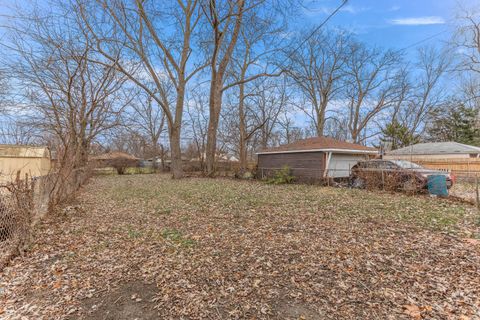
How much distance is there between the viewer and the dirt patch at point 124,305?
7.43 feet

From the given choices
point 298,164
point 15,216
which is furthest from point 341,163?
point 15,216

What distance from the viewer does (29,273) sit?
3.08 metres

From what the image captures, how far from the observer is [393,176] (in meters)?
8.91

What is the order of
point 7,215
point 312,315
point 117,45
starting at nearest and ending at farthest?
point 312,315
point 7,215
point 117,45

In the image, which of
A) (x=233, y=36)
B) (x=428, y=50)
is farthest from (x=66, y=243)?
(x=428, y=50)

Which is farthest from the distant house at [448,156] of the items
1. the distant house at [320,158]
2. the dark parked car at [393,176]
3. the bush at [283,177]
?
the bush at [283,177]

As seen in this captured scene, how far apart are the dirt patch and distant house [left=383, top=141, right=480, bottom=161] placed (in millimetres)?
18890

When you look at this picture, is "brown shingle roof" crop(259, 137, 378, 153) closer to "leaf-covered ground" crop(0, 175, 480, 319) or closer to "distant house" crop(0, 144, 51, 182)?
"leaf-covered ground" crop(0, 175, 480, 319)

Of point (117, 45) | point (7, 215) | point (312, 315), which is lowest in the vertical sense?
point (312, 315)

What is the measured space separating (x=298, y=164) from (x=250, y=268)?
1146 cm

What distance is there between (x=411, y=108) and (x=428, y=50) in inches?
218

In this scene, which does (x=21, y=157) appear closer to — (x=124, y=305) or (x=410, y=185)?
(x=124, y=305)

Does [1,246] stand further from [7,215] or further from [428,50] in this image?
[428,50]

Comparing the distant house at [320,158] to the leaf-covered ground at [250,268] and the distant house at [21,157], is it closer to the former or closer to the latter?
the leaf-covered ground at [250,268]
